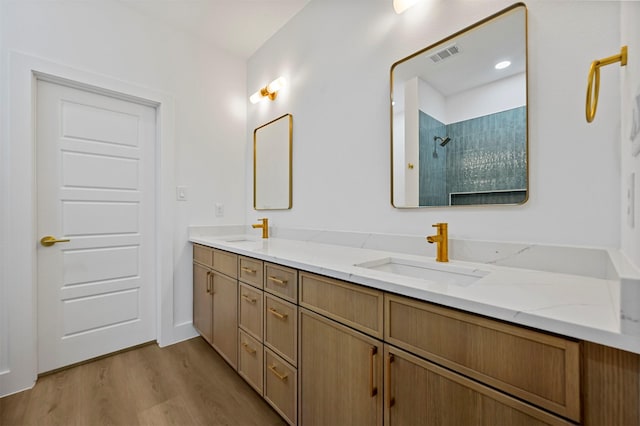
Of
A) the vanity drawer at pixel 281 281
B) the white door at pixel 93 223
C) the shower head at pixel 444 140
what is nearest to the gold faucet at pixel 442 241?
the shower head at pixel 444 140

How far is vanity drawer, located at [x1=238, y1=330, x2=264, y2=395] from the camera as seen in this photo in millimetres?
1476

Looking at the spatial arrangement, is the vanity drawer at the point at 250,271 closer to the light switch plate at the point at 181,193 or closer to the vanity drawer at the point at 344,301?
the vanity drawer at the point at 344,301

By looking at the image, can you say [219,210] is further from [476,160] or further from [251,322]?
[476,160]

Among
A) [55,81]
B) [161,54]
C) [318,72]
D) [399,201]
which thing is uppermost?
[161,54]

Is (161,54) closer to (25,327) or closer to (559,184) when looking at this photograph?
(25,327)

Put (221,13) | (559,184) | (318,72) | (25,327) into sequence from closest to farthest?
(559,184)
(25,327)
(318,72)
(221,13)

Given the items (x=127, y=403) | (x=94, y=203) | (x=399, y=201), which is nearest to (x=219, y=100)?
(x=94, y=203)

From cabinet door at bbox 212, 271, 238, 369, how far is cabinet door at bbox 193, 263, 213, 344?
0.32ft

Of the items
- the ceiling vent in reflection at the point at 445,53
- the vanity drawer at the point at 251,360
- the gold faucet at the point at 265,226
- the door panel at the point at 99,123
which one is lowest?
the vanity drawer at the point at 251,360

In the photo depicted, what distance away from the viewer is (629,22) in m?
0.73

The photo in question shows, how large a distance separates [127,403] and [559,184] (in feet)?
7.67

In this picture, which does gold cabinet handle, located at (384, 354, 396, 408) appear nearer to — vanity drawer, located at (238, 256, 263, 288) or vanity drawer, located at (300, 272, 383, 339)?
vanity drawer, located at (300, 272, 383, 339)

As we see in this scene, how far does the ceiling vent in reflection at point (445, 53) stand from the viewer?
128cm

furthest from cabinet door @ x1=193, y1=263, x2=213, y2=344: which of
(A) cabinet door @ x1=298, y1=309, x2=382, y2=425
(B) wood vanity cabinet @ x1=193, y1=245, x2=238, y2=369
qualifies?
(A) cabinet door @ x1=298, y1=309, x2=382, y2=425
